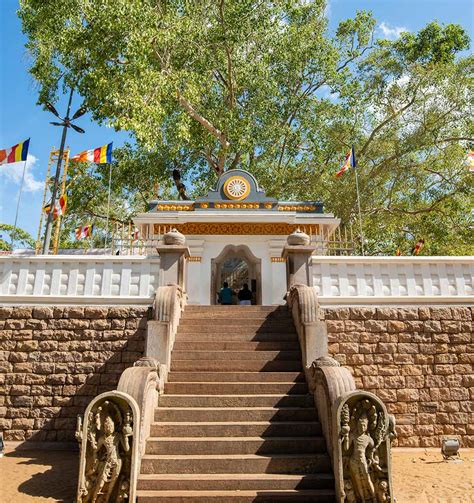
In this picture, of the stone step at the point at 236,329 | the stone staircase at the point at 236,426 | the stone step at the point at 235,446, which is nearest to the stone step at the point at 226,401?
the stone staircase at the point at 236,426

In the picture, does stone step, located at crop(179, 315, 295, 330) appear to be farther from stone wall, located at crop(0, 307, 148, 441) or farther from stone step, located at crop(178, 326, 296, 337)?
stone wall, located at crop(0, 307, 148, 441)

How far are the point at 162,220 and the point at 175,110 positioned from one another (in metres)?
8.83

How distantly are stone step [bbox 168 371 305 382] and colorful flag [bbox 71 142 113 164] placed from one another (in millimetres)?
11594

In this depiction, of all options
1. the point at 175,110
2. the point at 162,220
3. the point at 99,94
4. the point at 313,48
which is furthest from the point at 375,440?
the point at 313,48

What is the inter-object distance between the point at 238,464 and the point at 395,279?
4.90 meters

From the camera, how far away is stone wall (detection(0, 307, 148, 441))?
26.1ft

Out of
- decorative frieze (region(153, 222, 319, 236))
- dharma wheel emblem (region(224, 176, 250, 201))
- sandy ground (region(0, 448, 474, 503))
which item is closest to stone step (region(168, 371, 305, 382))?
sandy ground (region(0, 448, 474, 503))

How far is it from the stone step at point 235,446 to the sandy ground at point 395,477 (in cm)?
112

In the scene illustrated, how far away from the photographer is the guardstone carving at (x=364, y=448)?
4730 millimetres

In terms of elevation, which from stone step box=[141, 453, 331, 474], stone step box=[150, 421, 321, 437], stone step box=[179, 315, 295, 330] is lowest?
stone step box=[141, 453, 331, 474]

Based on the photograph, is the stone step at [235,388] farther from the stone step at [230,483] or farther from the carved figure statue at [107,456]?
the carved figure statue at [107,456]

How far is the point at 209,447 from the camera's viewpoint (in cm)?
552

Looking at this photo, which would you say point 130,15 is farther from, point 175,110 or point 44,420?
point 44,420

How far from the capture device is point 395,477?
242 inches
